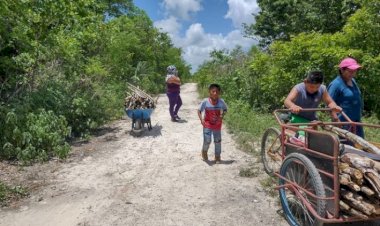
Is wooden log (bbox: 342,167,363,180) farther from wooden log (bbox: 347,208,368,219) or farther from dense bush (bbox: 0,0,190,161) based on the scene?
dense bush (bbox: 0,0,190,161)

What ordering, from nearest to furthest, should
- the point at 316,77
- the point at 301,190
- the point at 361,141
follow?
the point at 361,141 → the point at 301,190 → the point at 316,77

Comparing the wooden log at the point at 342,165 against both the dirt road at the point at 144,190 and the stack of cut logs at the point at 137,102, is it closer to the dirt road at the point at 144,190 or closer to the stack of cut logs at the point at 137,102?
the dirt road at the point at 144,190

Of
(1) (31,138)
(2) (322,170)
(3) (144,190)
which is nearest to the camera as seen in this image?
(2) (322,170)

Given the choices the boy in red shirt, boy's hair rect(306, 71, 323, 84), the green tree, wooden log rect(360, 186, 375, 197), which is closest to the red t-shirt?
the boy in red shirt

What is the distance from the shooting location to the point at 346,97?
569cm

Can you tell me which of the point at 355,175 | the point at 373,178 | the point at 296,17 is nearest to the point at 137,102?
the point at 355,175

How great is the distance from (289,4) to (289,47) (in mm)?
10573

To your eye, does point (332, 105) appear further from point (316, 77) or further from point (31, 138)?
point (31, 138)

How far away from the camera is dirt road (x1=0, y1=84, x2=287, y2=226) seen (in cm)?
522

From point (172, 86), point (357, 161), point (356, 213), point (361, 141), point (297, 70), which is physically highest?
point (297, 70)

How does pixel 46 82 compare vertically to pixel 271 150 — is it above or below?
above

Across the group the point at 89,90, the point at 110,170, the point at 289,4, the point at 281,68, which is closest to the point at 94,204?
the point at 110,170

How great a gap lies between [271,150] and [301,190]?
69.9 inches

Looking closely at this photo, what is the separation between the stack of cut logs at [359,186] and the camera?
3.67m
